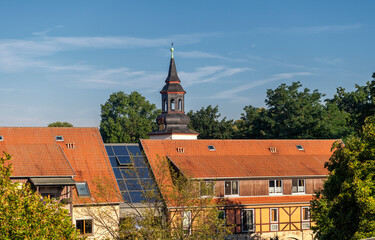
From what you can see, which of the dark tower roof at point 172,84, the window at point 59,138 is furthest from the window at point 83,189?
the dark tower roof at point 172,84

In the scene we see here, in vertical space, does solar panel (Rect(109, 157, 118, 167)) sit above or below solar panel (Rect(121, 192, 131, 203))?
above

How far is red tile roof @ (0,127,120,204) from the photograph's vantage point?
41375mm

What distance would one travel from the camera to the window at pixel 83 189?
42.1m

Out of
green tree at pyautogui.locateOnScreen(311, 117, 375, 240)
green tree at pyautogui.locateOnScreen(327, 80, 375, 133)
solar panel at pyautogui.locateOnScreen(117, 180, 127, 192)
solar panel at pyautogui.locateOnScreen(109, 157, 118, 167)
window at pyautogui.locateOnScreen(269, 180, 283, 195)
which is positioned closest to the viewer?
green tree at pyautogui.locateOnScreen(311, 117, 375, 240)

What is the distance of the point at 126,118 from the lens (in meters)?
97.5

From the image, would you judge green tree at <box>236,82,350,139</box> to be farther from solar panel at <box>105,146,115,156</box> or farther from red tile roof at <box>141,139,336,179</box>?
solar panel at <box>105,146,115,156</box>

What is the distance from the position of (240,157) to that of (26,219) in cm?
3268

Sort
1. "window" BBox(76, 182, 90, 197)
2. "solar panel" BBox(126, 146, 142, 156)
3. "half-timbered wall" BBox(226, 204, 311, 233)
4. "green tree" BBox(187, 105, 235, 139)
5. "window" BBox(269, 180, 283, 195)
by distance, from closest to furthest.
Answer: "window" BBox(76, 182, 90, 197) < "half-timbered wall" BBox(226, 204, 311, 233) < "window" BBox(269, 180, 283, 195) < "solar panel" BBox(126, 146, 142, 156) < "green tree" BBox(187, 105, 235, 139)

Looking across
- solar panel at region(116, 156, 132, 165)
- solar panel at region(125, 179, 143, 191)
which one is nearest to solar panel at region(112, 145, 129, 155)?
solar panel at region(116, 156, 132, 165)

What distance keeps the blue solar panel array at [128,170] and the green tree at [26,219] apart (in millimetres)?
23442

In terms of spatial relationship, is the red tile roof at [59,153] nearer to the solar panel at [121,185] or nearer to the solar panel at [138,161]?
the solar panel at [121,185]

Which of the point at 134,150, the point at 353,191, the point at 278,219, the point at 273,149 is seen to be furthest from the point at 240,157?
the point at 353,191

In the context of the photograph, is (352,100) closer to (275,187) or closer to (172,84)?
(172,84)

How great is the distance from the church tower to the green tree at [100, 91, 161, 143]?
25.6 meters
